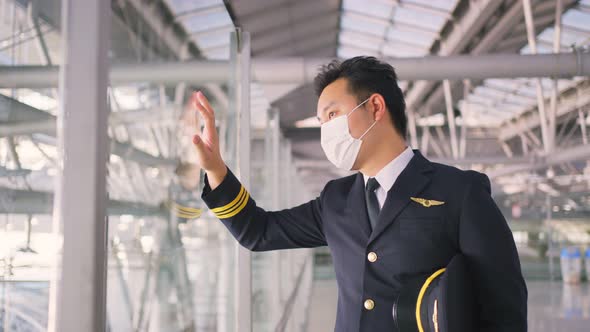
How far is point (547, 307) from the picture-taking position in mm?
14922

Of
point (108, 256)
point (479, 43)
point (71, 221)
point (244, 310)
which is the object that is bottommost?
point (244, 310)

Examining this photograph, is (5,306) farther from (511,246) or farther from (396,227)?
(511,246)

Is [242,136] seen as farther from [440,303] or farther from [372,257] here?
[440,303]

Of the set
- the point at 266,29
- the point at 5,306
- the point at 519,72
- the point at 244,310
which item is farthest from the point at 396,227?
the point at 266,29

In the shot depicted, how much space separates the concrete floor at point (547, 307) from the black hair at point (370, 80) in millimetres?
10574

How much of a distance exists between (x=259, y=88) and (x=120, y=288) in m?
7.81

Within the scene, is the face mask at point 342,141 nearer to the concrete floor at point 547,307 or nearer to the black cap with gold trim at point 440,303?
the black cap with gold trim at point 440,303

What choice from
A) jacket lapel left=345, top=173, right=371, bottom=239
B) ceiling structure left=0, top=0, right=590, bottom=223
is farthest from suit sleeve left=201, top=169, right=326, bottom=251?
ceiling structure left=0, top=0, right=590, bottom=223

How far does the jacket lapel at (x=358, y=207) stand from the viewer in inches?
92.5

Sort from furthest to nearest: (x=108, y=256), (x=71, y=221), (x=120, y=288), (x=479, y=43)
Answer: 1. (x=479, y=43)
2. (x=120, y=288)
3. (x=108, y=256)
4. (x=71, y=221)

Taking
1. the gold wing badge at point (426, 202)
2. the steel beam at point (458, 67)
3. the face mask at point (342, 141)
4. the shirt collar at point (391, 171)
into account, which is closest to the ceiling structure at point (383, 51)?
the steel beam at point (458, 67)

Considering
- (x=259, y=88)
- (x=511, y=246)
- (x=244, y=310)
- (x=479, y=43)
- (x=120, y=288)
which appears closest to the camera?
(x=120, y=288)

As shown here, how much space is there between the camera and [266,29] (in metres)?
10.7

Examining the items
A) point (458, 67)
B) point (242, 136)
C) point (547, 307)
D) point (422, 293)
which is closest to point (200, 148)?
point (422, 293)
